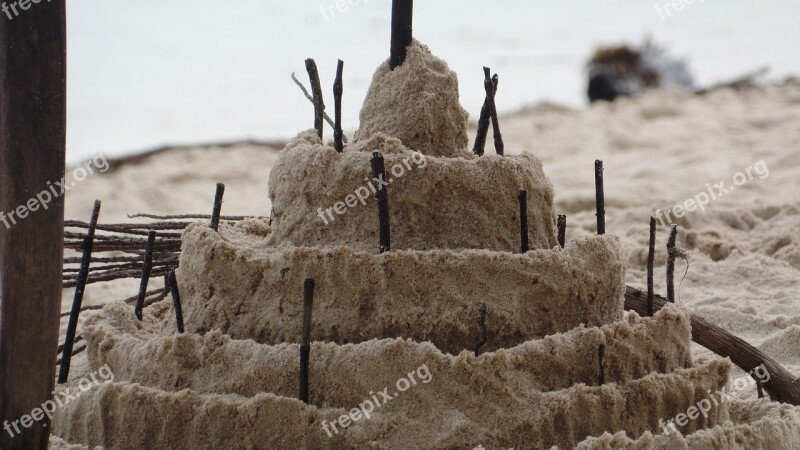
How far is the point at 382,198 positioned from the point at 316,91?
0.42m

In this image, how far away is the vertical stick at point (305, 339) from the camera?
1949mm

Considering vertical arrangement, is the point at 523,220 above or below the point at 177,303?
above

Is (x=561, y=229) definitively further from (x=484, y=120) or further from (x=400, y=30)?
(x=400, y=30)

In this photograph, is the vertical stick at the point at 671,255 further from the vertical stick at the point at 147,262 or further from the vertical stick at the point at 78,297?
→ the vertical stick at the point at 78,297

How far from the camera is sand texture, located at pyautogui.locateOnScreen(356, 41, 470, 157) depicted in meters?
2.28

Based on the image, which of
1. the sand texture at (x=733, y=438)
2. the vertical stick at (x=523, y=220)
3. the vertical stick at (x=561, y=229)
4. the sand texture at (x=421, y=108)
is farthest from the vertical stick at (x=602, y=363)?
the sand texture at (x=421, y=108)

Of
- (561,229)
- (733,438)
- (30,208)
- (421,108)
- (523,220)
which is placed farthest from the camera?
(561,229)

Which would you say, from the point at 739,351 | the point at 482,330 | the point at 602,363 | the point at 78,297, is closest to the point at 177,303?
the point at 78,297

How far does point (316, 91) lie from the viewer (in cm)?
233

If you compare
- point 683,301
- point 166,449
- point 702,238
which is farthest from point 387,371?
point 702,238

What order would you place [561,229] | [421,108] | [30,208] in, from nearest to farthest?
[30,208]
[421,108]
[561,229]

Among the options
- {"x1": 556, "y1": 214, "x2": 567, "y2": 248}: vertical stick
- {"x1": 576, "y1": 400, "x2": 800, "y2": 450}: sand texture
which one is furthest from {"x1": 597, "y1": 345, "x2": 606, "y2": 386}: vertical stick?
{"x1": 556, "y1": 214, "x2": 567, "y2": 248}: vertical stick

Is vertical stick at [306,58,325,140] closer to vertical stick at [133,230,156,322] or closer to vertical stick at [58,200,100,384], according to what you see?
vertical stick at [133,230,156,322]

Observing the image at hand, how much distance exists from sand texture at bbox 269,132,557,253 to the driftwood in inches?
21.8
